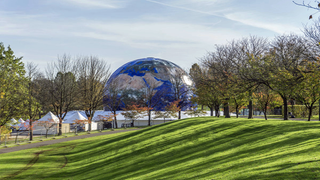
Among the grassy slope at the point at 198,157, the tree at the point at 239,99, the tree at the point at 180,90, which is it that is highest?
the tree at the point at 180,90

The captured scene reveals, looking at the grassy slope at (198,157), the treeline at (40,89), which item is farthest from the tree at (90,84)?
the grassy slope at (198,157)

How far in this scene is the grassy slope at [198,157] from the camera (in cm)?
851

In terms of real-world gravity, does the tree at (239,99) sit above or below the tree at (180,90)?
below

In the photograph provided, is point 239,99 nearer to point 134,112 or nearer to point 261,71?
point 261,71

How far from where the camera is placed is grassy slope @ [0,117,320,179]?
851cm

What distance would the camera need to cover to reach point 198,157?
1242cm

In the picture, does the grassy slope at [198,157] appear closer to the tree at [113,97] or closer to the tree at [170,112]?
the tree at [170,112]

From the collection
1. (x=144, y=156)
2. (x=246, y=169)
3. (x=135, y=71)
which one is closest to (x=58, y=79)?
(x=135, y=71)

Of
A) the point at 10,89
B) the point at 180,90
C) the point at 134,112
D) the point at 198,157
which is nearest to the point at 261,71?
the point at 198,157

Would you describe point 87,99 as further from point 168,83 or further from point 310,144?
point 310,144

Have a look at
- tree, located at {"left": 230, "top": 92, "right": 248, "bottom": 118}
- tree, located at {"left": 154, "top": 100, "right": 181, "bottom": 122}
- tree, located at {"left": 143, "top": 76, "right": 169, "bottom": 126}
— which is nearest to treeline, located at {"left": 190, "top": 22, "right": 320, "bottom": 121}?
tree, located at {"left": 230, "top": 92, "right": 248, "bottom": 118}

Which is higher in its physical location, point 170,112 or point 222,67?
point 222,67

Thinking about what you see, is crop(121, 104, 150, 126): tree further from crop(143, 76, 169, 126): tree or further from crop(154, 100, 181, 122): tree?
crop(143, 76, 169, 126): tree

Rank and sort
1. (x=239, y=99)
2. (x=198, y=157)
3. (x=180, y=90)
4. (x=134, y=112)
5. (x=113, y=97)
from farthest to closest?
(x=180, y=90)
(x=113, y=97)
(x=134, y=112)
(x=239, y=99)
(x=198, y=157)
